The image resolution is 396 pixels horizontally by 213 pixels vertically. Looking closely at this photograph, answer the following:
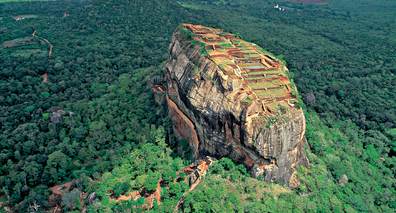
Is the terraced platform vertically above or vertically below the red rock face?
above

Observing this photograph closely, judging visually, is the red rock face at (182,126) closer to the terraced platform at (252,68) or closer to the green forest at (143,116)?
the green forest at (143,116)

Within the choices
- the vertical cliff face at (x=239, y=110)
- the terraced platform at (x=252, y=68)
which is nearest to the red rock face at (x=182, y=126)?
the vertical cliff face at (x=239, y=110)

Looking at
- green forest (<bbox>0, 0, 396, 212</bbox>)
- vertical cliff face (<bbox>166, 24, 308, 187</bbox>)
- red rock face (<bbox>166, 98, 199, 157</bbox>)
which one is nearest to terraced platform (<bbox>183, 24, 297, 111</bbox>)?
vertical cliff face (<bbox>166, 24, 308, 187</bbox>)

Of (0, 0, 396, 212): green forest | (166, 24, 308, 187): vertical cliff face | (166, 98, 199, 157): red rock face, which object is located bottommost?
(0, 0, 396, 212): green forest

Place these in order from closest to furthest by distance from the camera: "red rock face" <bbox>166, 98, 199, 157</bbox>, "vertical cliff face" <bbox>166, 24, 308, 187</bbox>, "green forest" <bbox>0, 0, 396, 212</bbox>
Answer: "vertical cliff face" <bbox>166, 24, 308, 187</bbox> → "green forest" <bbox>0, 0, 396, 212</bbox> → "red rock face" <bbox>166, 98, 199, 157</bbox>

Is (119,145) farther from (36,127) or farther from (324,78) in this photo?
(324,78)

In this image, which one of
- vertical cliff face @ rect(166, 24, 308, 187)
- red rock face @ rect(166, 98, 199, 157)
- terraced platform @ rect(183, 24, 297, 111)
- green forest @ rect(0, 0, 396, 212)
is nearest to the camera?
vertical cliff face @ rect(166, 24, 308, 187)

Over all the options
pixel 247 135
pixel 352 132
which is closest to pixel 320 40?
pixel 352 132

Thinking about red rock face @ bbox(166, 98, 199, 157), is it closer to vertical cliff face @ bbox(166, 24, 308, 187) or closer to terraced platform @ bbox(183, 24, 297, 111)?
vertical cliff face @ bbox(166, 24, 308, 187)
